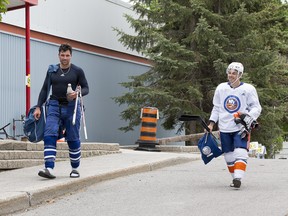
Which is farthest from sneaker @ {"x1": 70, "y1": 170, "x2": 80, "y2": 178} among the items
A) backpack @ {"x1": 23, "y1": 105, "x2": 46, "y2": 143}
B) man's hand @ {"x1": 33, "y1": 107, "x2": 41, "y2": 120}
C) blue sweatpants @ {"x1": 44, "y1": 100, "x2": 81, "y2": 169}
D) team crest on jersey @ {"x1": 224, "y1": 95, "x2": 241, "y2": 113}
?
team crest on jersey @ {"x1": 224, "y1": 95, "x2": 241, "y2": 113}

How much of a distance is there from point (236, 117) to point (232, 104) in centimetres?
26

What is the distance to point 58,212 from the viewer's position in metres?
6.98

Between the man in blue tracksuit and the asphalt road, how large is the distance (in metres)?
0.72

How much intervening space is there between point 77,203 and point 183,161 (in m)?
5.25

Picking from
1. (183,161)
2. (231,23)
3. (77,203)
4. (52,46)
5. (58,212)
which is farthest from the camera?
(231,23)

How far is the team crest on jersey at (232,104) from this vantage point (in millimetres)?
8445

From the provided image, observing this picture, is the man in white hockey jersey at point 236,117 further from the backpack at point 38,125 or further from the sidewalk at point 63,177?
the backpack at point 38,125

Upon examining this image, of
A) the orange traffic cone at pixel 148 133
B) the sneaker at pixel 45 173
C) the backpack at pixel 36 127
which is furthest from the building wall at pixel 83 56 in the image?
the sneaker at pixel 45 173

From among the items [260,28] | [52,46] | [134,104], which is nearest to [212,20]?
[260,28]

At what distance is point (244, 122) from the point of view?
8219 millimetres

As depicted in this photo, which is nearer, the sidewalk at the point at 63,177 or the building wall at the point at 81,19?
the sidewalk at the point at 63,177

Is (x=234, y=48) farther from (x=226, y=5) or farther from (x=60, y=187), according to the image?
(x=60, y=187)

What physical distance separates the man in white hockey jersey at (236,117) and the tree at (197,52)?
1087 cm

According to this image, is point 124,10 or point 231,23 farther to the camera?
point 124,10
